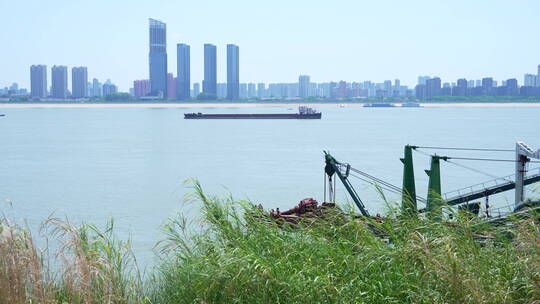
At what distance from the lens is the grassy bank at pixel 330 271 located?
6.39m

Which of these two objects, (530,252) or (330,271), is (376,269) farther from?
(530,252)

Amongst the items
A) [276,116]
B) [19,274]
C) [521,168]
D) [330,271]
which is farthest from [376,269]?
[276,116]

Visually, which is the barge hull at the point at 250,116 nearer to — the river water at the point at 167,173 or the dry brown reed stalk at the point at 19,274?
the river water at the point at 167,173

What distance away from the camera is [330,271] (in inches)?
289

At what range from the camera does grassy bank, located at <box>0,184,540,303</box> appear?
21.0ft

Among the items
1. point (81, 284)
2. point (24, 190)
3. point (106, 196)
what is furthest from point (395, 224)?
point (24, 190)

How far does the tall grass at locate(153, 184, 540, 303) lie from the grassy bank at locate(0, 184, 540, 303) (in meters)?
0.01

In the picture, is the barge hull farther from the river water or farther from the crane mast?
the crane mast

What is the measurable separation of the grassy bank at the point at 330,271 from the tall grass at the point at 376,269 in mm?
11

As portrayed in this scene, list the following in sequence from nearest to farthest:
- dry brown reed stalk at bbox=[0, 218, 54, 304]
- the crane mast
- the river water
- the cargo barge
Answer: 1. dry brown reed stalk at bbox=[0, 218, 54, 304]
2. the crane mast
3. the river water
4. the cargo barge

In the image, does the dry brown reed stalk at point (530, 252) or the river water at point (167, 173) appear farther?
the river water at point (167, 173)

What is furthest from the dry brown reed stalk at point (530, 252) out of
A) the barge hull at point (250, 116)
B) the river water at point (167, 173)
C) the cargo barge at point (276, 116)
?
the barge hull at point (250, 116)

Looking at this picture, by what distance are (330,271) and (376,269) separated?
482 millimetres

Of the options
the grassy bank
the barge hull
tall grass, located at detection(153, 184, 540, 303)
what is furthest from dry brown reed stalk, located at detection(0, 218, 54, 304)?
the barge hull
